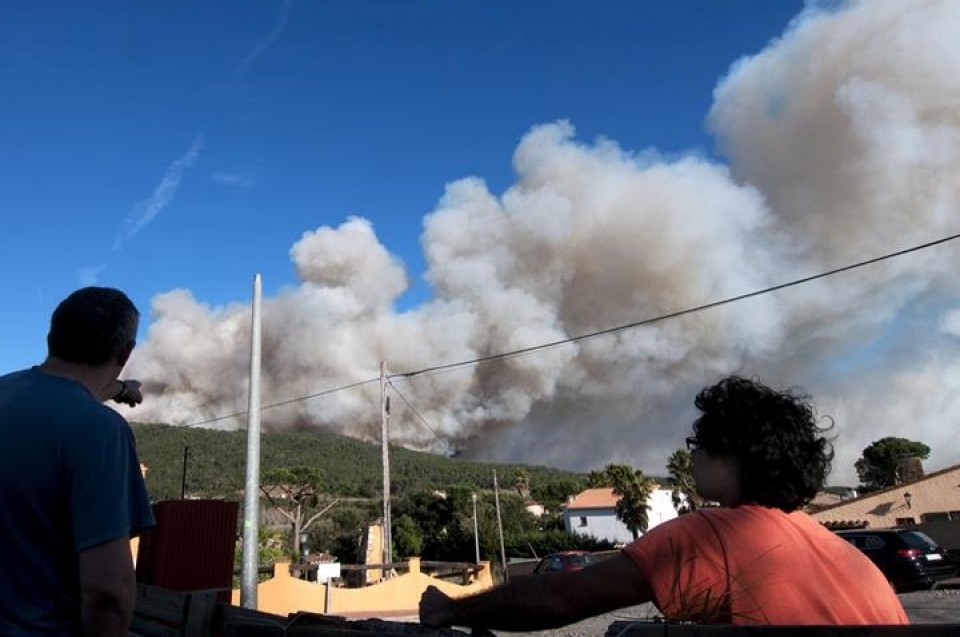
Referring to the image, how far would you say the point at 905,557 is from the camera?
13.4 m

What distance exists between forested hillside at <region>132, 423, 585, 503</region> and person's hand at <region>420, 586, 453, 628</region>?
5589 cm

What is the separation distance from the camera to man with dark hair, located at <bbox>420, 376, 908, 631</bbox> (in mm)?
1417

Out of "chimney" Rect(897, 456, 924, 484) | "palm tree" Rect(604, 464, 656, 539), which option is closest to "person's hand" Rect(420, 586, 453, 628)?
"chimney" Rect(897, 456, 924, 484)

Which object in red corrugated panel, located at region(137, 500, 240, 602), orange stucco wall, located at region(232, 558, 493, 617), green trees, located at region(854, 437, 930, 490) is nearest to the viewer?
red corrugated panel, located at region(137, 500, 240, 602)

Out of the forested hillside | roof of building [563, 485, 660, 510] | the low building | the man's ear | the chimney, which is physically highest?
the forested hillside

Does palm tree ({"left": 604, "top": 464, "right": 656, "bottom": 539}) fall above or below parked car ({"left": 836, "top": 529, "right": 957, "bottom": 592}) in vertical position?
above

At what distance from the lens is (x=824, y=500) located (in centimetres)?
5362

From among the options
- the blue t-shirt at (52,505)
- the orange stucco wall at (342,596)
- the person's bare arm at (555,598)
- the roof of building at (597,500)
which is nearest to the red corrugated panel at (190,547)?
the blue t-shirt at (52,505)

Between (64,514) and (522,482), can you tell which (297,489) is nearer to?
(522,482)

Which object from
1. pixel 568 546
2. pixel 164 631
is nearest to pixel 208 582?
pixel 164 631

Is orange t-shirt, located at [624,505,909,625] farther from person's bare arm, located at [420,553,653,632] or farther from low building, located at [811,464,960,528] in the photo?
low building, located at [811,464,960,528]

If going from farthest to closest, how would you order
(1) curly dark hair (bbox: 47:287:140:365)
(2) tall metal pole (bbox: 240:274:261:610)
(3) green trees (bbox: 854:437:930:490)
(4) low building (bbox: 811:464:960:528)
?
(3) green trees (bbox: 854:437:930:490) < (4) low building (bbox: 811:464:960:528) < (2) tall metal pole (bbox: 240:274:261:610) < (1) curly dark hair (bbox: 47:287:140:365)

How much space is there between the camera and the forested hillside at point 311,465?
63.8m

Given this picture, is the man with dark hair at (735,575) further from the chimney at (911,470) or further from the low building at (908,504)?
the chimney at (911,470)
